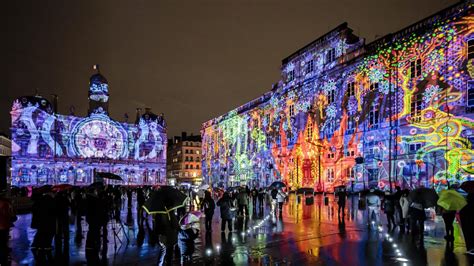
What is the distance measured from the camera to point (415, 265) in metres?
8.91

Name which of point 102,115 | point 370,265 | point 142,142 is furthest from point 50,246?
point 142,142

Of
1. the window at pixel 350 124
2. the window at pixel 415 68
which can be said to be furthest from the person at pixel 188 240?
the window at pixel 350 124

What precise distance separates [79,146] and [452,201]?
77179 millimetres

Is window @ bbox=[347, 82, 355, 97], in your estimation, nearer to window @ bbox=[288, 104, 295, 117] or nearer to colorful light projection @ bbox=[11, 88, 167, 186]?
window @ bbox=[288, 104, 295, 117]

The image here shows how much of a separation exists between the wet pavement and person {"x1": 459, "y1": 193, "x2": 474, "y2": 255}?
0.28 m

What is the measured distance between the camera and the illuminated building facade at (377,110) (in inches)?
1122

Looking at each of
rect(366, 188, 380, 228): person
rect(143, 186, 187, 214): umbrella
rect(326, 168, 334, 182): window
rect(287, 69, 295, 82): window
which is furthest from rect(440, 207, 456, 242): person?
rect(287, 69, 295, 82): window

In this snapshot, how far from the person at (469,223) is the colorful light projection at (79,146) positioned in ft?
231

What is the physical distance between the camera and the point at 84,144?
79.1 metres

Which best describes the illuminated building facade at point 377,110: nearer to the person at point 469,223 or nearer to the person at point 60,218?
the person at point 469,223

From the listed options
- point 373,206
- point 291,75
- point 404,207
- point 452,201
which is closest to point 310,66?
point 291,75

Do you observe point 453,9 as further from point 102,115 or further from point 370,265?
point 102,115

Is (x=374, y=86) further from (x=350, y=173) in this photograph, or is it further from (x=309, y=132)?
(x=309, y=132)

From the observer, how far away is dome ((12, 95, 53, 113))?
71.6 meters
